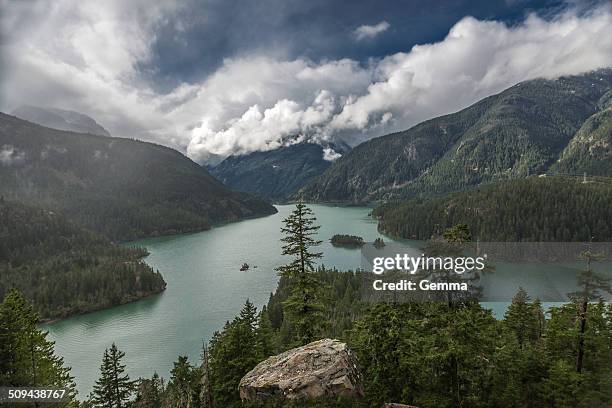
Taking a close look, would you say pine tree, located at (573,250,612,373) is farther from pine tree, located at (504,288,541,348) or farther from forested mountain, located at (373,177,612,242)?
forested mountain, located at (373,177,612,242)

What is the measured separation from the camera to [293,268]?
25.2 meters

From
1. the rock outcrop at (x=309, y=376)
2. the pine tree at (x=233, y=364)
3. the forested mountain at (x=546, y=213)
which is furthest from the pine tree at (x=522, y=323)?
the forested mountain at (x=546, y=213)

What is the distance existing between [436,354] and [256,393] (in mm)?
9472

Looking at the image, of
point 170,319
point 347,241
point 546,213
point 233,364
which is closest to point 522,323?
point 233,364

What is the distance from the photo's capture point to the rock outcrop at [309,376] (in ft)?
61.4

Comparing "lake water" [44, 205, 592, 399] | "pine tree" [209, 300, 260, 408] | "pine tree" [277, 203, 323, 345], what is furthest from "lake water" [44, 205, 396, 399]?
"pine tree" [277, 203, 323, 345]

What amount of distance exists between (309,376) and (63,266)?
15234 cm

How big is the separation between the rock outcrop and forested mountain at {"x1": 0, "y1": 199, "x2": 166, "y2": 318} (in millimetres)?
104932

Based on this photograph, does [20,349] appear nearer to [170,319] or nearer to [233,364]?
[233,364]

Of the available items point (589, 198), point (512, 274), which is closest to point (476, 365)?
point (512, 274)

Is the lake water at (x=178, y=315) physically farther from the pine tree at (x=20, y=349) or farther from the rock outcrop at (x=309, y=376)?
the pine tree at (x=20, y=349)

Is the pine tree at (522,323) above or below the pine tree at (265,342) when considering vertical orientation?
below

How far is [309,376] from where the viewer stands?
19.0m

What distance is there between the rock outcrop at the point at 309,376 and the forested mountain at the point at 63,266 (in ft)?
344
